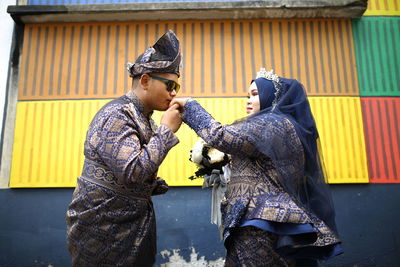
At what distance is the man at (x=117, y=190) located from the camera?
1348mm

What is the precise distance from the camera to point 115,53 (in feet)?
12.4

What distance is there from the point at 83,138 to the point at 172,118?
7.61ft

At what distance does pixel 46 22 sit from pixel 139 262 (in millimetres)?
3355

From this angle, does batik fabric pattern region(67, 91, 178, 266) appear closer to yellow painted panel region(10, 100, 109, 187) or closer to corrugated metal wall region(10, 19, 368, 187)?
corrugated metal wall region(10, 19, 368, 187)

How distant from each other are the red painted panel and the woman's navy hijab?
2.16m

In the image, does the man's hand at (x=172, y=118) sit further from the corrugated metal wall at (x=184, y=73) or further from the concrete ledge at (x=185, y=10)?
the concrete ledge at (x=185, y=10)

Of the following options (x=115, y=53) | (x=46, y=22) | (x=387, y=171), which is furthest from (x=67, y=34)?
(x=387, y=171)

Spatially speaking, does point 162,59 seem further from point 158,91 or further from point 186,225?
point 186,225

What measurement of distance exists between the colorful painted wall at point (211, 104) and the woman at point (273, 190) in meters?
1.88

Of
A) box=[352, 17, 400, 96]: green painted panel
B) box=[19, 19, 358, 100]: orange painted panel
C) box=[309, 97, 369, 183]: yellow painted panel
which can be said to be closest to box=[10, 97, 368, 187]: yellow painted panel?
box=[309, 97, 369, 183]: yellow painted panel

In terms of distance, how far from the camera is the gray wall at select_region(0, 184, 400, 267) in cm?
331

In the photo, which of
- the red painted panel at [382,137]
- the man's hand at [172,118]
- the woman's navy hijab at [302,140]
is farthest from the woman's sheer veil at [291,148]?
the red painted panel at [382,137]

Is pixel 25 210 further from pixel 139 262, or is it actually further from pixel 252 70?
pixel 252 70

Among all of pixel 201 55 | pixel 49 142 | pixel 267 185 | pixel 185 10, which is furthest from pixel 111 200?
pixel 185 10
